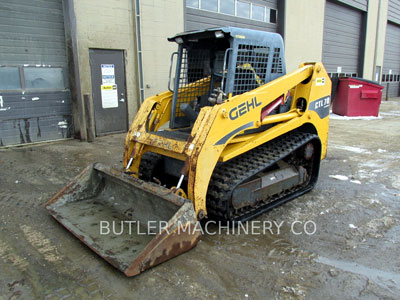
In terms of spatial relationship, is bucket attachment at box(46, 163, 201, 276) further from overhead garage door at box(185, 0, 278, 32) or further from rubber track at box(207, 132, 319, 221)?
overhead garage door at box(185, 0, 278, 32)

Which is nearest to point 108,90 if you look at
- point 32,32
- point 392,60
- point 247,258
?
point 32,32

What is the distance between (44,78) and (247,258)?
6685mm

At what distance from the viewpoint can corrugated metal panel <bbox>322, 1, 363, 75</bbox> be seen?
16609mm

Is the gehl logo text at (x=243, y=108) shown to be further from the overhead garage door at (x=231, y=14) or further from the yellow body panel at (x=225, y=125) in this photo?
the overhead garage door at (x=231, y=14)

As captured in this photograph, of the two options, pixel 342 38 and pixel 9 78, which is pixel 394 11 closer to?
pixel 342 38

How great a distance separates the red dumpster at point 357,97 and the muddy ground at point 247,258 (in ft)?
25.0

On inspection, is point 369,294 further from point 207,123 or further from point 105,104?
point 105,104

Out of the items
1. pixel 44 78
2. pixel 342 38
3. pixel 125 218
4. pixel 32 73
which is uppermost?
pixel 342 38

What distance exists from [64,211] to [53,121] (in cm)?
481

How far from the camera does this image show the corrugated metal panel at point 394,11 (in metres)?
21.6

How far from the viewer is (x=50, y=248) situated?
3.28m

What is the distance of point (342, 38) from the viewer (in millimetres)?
17797

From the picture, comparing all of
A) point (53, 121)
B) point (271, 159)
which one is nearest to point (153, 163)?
point (271, 159)

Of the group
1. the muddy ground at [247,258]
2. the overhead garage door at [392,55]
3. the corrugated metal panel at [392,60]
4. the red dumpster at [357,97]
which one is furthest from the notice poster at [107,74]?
the corrugated metal panel at [392,60]
